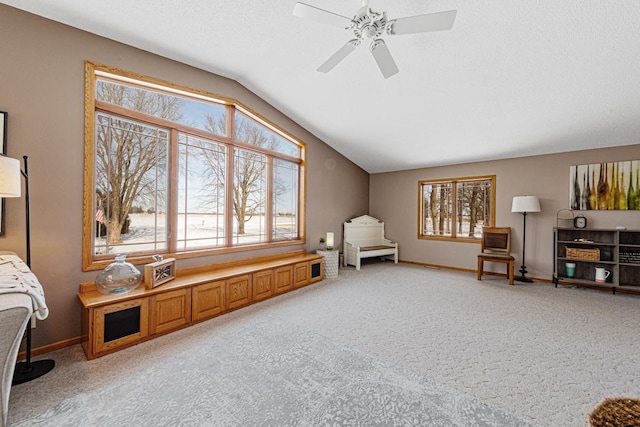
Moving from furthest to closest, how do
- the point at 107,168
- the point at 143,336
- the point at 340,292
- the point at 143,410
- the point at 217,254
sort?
1. the point at 340,292
2. the point at 217,254
3. the point at 107,168
4. the point at 143,336
5. the point at 143,410

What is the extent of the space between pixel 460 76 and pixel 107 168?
4116 mm

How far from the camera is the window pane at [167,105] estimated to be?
2.83 m

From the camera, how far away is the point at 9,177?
66.8 inches

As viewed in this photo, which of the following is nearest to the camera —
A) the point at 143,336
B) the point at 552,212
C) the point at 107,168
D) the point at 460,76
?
the point at 143,336

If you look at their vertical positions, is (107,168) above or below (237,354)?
above

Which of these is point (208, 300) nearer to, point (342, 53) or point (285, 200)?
point (285, 200)

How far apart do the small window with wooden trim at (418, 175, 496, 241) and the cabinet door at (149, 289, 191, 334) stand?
5227 mm

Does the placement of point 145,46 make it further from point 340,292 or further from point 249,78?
point 340,292

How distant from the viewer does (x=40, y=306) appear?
1.53 metres

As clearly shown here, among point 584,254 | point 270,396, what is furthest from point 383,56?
point 584,254

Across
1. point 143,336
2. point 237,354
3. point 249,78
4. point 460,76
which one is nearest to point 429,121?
point 460,76

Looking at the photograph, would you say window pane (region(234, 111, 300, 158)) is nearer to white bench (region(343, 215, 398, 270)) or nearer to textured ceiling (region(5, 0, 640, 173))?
textured ceiling (region(5, 0, 640, 173))

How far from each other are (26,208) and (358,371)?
2866 mm

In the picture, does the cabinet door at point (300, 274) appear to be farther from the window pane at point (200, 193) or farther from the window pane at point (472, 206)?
the window pane at point (472, 206)
